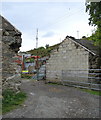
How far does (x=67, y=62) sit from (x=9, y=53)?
24.9ft

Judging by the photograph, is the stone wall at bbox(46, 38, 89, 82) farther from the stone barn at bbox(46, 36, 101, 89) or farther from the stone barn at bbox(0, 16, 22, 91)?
the stone barn at bbox(0, 16, 22, 91)

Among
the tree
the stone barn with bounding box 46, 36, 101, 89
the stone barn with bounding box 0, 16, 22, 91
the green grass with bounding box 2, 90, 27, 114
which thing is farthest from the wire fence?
the green grass with bounding box 2, 90, 27, 114

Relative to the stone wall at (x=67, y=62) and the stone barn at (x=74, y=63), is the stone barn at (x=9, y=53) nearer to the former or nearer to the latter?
the stone barn at (x=74, y=63)

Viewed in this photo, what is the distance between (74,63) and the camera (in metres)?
13.8

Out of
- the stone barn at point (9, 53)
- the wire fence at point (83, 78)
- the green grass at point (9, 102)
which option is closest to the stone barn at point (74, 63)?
the wire fence at point (83, 78)

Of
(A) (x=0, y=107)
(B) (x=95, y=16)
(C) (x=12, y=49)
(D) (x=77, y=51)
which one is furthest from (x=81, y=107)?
(B) (x=95, y=16)

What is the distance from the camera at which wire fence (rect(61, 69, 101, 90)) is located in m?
11.2

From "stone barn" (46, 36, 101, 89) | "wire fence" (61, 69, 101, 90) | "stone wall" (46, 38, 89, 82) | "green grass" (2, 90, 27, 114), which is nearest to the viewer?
"green grass" (2, 90, 27, 114)

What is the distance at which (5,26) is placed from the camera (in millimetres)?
7887

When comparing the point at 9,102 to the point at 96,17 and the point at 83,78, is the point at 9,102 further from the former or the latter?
the point at 96,17

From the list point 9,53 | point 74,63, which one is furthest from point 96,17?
point 9,53

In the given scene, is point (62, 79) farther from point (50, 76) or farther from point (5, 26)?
point (5, 26)

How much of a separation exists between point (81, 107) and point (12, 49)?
4066 millimetres

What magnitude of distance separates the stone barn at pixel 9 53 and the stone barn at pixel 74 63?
5.39 m
